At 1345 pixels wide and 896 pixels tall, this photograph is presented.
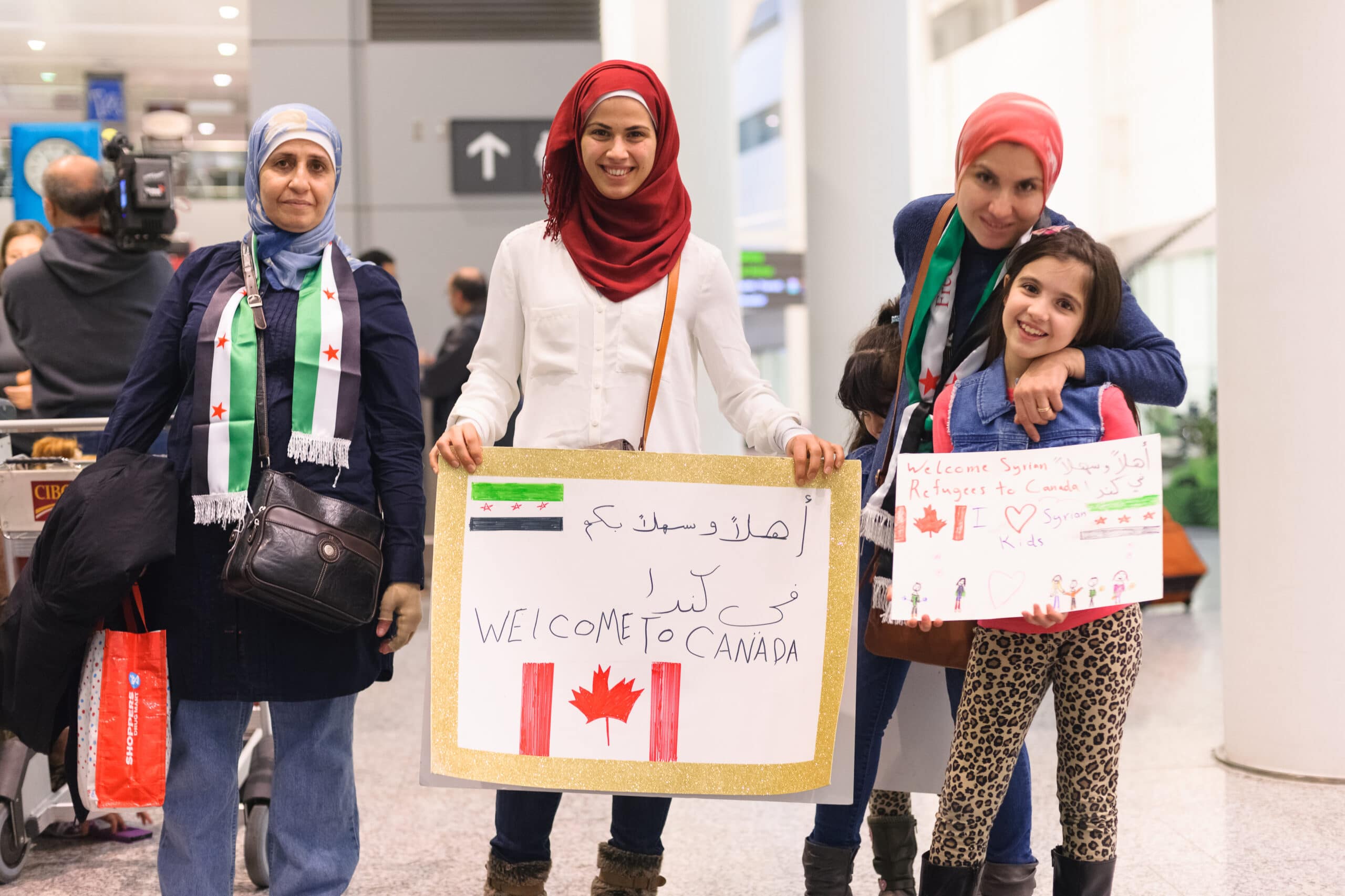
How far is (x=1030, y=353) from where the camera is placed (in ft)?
6.33

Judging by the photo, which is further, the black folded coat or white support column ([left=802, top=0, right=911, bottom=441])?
white support column ([left=802, top=0, right=911, bottom=441])

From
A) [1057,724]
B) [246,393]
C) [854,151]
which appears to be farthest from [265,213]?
[854,151]

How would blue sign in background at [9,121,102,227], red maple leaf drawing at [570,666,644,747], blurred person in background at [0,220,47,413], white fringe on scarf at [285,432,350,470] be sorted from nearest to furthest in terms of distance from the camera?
white fringe on scarf at [285,432,350,470] < red maple leaf drawing at [570,666,644,747] < blurred person in background at [0,220,47,413] < blue sign in background at [9,121,102,227]

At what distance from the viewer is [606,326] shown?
2162mm

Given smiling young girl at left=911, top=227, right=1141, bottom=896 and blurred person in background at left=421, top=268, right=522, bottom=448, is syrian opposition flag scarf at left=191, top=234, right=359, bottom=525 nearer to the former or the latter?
smiling young girl at left=911, top=227, right=1141, bottom=896

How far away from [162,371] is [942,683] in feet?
5.19

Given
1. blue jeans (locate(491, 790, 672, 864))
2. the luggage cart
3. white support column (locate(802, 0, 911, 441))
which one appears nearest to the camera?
blue jeans (locate(491, 790, 672, 864))

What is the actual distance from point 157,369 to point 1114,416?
1.57 m

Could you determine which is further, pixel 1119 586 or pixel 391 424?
pixel 391 424

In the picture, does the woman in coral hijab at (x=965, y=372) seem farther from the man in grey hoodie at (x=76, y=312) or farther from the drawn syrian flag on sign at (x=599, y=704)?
the man in grey hoodie at (x=76, y=312)

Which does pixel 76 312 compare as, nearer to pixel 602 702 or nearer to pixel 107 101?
pixel 602 702

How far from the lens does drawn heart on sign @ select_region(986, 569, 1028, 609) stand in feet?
6.31

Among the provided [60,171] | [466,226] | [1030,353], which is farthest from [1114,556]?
[466,226]

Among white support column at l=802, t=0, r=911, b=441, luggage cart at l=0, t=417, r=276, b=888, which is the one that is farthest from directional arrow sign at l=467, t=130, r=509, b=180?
luggage cart at l=0, t=417, r=276, b=888
